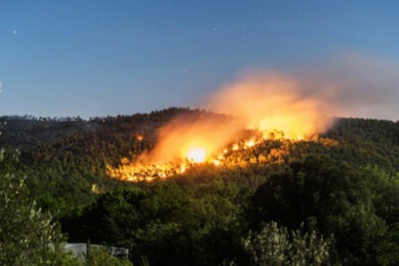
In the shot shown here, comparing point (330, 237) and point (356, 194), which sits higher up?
point (356, 194)

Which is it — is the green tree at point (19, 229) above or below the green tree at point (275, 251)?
above

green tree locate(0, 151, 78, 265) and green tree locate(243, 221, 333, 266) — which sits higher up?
green tree locate(0, 151, 78, 265)

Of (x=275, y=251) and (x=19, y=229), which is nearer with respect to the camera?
(x=19, y=229)

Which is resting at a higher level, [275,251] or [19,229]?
[19,229]

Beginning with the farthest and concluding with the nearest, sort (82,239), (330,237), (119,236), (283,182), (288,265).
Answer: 1. (82,239)
2. (119,236)
3. (283,182)
4. (330,237)
5. (288,265)

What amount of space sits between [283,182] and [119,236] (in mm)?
40104

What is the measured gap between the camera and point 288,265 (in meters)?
36.6

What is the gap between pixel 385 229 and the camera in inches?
2094

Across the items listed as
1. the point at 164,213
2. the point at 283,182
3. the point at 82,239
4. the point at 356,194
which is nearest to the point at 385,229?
the point at 356,194

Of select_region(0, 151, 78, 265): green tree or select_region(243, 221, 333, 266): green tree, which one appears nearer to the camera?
select_region(0, 151, 78, 265): green tree

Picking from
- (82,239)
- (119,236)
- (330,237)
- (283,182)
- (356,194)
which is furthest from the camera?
(82,239)

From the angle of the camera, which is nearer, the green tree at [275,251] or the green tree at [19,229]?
the green tree at [19,229]

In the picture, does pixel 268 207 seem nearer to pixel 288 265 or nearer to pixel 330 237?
pixel 330 237

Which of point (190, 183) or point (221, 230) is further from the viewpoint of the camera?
point (190, 183)
